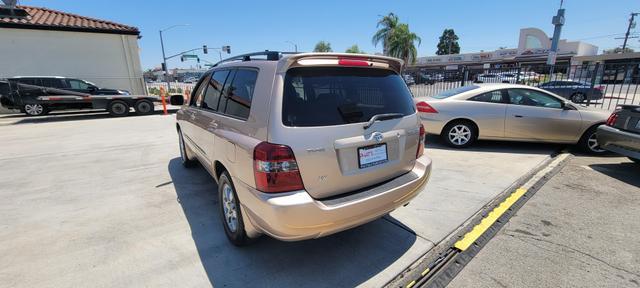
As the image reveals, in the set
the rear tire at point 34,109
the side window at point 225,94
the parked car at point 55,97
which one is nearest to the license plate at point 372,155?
the side window at point 225,94

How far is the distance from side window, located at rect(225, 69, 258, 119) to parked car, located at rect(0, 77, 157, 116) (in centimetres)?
1231

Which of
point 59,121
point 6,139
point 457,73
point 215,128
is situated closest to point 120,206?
point 215,128

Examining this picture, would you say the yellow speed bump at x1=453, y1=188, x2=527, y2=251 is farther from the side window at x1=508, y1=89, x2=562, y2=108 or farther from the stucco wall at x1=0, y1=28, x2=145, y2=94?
the stucco wall at x1=0, y1=28, x2=145, y2=94

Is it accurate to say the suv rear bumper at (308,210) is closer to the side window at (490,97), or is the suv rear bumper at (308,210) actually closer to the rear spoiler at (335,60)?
the rear spoiler at (335,60)

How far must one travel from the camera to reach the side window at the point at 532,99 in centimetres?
580

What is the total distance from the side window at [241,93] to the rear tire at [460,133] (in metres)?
4.89

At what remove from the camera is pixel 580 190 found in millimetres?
4027

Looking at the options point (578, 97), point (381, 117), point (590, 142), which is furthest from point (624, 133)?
point (578, 97)

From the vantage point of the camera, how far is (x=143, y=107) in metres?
13.0

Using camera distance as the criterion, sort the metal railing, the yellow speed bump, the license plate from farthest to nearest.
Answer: the metal railing
the yellow speed bump
the license plate

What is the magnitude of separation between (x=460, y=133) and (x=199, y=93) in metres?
5.12

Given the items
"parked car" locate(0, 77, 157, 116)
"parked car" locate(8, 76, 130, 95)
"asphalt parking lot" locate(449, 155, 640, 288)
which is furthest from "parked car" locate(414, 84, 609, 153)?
"parked car" locate(8, 76, 130, 95)

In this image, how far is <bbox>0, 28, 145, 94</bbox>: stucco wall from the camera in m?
14.4

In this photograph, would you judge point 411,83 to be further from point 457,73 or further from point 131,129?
point 131,129
